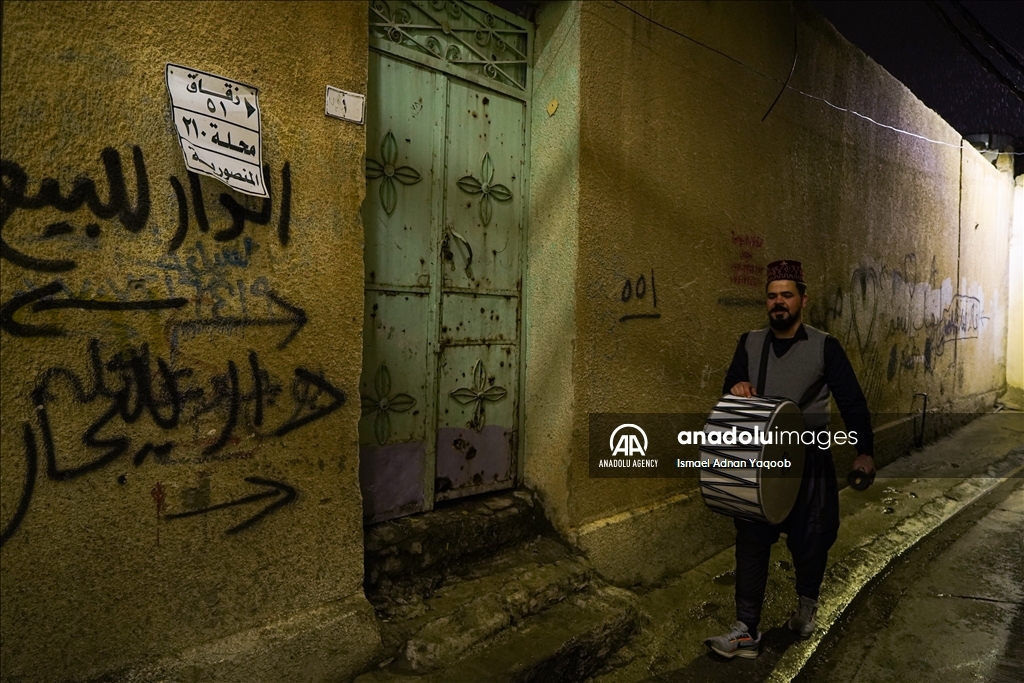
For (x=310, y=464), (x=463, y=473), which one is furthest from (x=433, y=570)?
(x=310, y=464)

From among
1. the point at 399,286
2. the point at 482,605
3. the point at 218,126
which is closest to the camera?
the point at 218,126

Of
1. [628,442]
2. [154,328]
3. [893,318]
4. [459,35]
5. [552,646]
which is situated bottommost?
[552,646]

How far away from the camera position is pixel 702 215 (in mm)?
4199

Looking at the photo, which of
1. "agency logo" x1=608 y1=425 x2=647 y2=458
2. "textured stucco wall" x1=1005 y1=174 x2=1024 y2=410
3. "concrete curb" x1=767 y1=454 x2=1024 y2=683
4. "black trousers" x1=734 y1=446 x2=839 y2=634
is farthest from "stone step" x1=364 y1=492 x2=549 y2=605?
"textured stucco wall" x1=1005 y1=174 x2=1024 y2=410

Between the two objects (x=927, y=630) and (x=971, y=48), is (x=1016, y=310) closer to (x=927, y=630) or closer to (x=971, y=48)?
(x=971, y=48)

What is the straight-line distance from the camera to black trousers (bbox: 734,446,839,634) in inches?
120

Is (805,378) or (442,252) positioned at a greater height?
(442,252)

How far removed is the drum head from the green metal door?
4.52 ft

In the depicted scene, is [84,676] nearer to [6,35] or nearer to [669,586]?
[6,35]

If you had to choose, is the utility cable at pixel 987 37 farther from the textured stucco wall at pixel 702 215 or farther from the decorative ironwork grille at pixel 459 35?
the decorative ironwork grille at pixel 459 35

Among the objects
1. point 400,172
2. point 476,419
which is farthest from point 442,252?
point 476,419

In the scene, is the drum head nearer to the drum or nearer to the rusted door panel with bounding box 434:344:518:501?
the drum

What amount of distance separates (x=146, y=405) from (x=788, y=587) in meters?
3.56

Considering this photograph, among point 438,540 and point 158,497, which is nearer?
point 158,497
